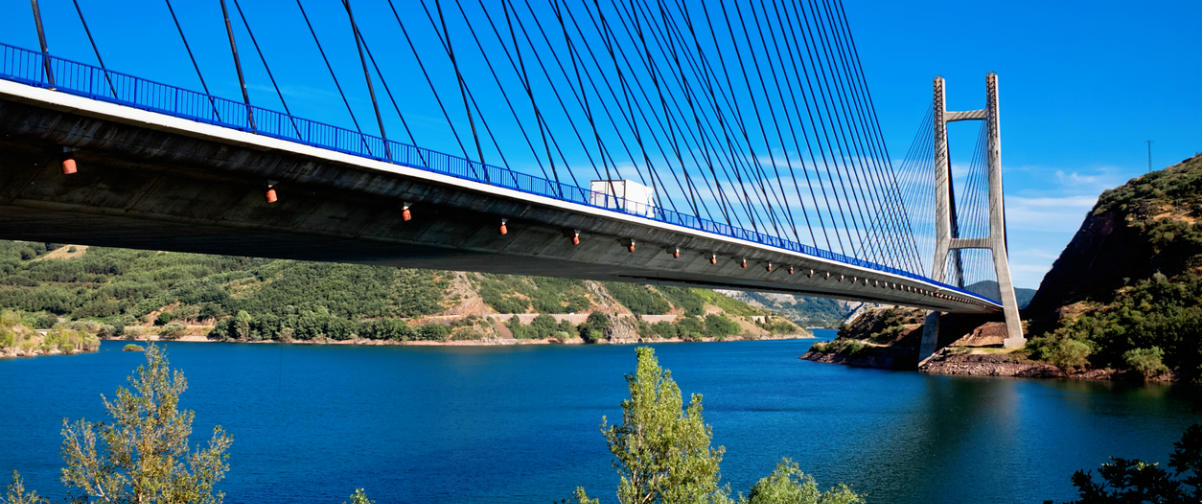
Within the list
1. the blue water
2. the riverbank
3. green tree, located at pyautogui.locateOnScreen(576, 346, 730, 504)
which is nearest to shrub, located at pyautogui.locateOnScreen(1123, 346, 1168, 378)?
the riverbank

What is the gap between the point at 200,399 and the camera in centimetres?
6238

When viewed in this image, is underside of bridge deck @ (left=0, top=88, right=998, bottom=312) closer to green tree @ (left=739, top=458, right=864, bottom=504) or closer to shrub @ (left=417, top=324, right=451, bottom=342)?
green tree @ (left=739, top=458, right=864, bottom=504)

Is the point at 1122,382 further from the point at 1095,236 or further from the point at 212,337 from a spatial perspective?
the point at 212,337

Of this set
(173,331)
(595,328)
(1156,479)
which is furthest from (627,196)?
(595,328)

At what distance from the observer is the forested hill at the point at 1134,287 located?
65562mm

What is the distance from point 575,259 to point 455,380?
56.6m

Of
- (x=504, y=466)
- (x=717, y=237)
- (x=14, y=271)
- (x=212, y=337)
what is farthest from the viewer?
(x=14, y=271)

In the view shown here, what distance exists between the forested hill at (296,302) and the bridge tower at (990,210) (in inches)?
3000

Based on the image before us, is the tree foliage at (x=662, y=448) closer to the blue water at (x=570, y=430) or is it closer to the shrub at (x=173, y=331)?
the blue water at (x=570, y=430)

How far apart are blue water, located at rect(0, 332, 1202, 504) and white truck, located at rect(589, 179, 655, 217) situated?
9.98 m

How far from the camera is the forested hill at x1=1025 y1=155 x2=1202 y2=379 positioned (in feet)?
215

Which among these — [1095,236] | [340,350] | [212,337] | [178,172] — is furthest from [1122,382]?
[212,337]

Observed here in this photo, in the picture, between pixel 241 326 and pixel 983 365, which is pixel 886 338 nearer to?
pixel 983 365

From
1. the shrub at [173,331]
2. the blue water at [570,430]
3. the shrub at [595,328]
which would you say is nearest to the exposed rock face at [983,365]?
the blue water at [570,430]
